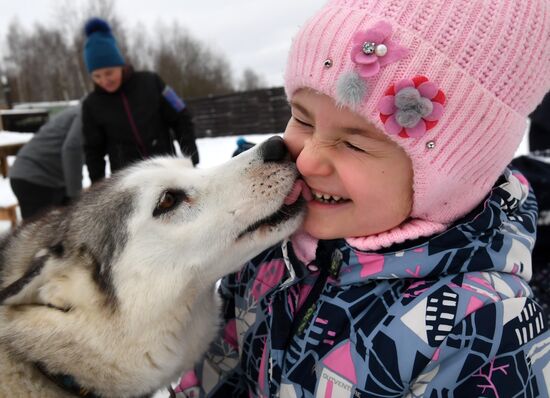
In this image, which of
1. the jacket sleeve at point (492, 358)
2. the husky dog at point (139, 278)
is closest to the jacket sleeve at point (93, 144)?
the husky dog at point (139, 278)

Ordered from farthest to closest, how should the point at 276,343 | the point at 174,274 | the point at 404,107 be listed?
the point at 174,274 < the point at 276,343 < the point at 404,107

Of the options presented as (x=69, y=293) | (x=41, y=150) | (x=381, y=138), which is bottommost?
(x=41, y=150)

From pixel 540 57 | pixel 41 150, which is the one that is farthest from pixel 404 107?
pixel 41 150

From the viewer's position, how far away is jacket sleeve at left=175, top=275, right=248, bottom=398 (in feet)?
5.48

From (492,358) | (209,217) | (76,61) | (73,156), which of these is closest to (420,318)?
(492,358)

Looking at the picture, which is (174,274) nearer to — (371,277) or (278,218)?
(278,218)

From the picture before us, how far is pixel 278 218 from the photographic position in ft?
4.75

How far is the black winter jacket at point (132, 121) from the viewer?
4.16 meters

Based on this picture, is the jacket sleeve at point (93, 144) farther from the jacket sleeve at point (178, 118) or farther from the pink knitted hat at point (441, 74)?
the pink knitted hat at point (441, 74)

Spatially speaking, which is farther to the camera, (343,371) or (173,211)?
(173,211)

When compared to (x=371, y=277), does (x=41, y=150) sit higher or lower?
lower

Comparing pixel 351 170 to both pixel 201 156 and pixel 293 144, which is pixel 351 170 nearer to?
pixel 293 144

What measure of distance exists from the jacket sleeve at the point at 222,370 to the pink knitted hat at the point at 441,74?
98 centimetres

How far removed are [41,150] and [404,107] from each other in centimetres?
475
